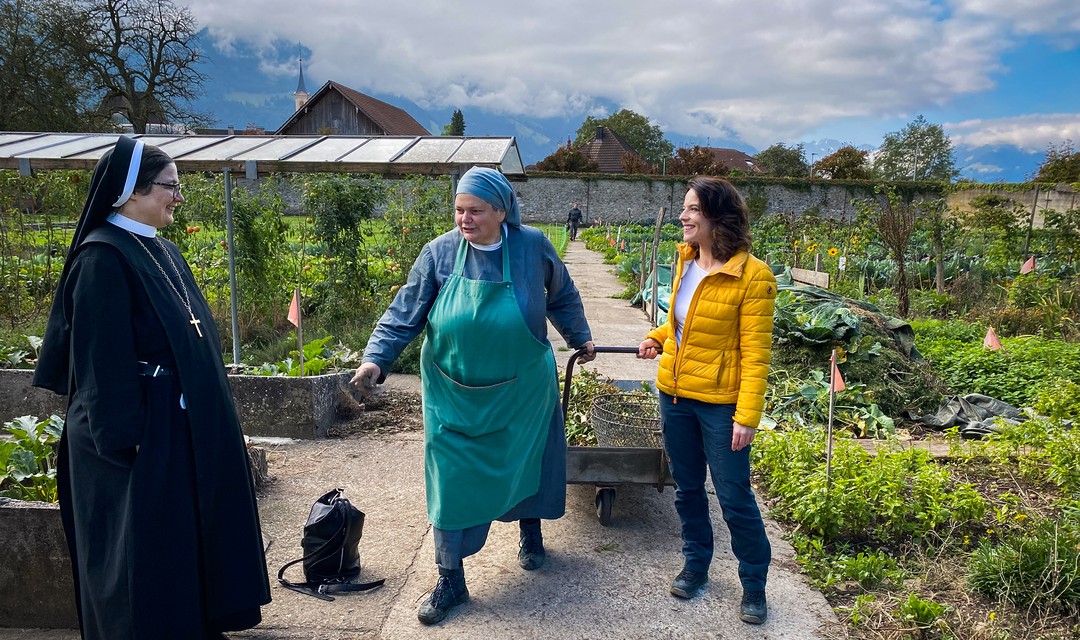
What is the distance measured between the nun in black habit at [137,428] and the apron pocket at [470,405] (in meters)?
0.80

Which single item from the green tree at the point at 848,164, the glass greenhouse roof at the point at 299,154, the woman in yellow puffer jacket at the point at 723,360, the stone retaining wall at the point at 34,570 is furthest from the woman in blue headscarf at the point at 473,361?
the green tree at the point at 848,164

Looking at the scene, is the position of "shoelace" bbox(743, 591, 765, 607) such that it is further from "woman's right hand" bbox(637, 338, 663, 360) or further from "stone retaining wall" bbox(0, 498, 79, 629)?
"stone retaining wall" bbox(0, 498, 79, 629)

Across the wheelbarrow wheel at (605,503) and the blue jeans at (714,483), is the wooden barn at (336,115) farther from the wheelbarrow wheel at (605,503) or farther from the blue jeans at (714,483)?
the blue jeans at (714,483)

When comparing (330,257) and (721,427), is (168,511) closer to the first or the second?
(721,427)

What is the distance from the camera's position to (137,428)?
2.20m

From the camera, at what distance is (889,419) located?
205 inches

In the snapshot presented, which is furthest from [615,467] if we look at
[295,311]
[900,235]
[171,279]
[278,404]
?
[900,235]

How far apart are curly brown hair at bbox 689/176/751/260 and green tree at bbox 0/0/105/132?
30246 mm

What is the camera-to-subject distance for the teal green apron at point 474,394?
2801 millimetres

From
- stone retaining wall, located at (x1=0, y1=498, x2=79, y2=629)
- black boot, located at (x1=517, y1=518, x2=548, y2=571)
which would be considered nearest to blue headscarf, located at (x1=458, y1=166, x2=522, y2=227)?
black boot, located at (x1=517, y1=518, x2=548, y2=571)

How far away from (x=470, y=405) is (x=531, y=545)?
0.87 meters

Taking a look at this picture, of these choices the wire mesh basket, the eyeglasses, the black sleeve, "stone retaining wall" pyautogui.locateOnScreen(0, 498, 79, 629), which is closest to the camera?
the black sleeve

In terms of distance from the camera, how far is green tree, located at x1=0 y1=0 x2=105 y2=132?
83.9 feet

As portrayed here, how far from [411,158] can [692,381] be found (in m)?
4.40
